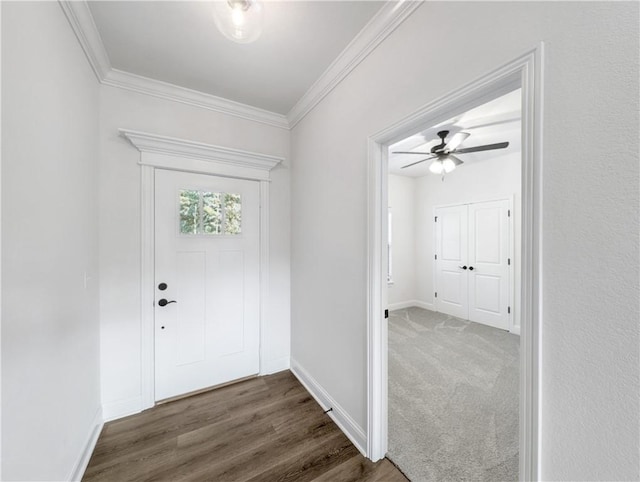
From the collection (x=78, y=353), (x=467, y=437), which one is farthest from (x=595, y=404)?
(x=78, y=353)

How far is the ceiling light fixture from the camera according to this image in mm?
1227

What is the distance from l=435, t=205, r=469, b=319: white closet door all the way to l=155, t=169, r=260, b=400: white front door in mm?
3747

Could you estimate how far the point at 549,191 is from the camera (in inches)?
33.7

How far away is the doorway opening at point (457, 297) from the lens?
1748 millimetres

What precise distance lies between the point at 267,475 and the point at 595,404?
1667mm

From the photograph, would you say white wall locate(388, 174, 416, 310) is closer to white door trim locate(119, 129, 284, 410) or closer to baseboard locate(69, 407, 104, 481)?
white door trim locate(119, 129, 284, 410)

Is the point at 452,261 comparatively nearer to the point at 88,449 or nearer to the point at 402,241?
the point at 402,241

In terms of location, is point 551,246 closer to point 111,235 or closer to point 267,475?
point 267,475

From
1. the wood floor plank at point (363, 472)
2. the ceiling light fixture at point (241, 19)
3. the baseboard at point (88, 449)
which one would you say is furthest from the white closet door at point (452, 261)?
the baseboard at point (88, 449)

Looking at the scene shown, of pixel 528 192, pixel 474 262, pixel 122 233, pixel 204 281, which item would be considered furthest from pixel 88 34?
pixel 474 262

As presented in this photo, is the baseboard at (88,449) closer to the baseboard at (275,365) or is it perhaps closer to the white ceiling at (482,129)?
the baseboard at (275,365)

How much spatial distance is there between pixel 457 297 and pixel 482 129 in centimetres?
295

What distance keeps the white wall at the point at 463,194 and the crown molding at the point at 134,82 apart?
3.41 meters

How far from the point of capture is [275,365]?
2693 mm
